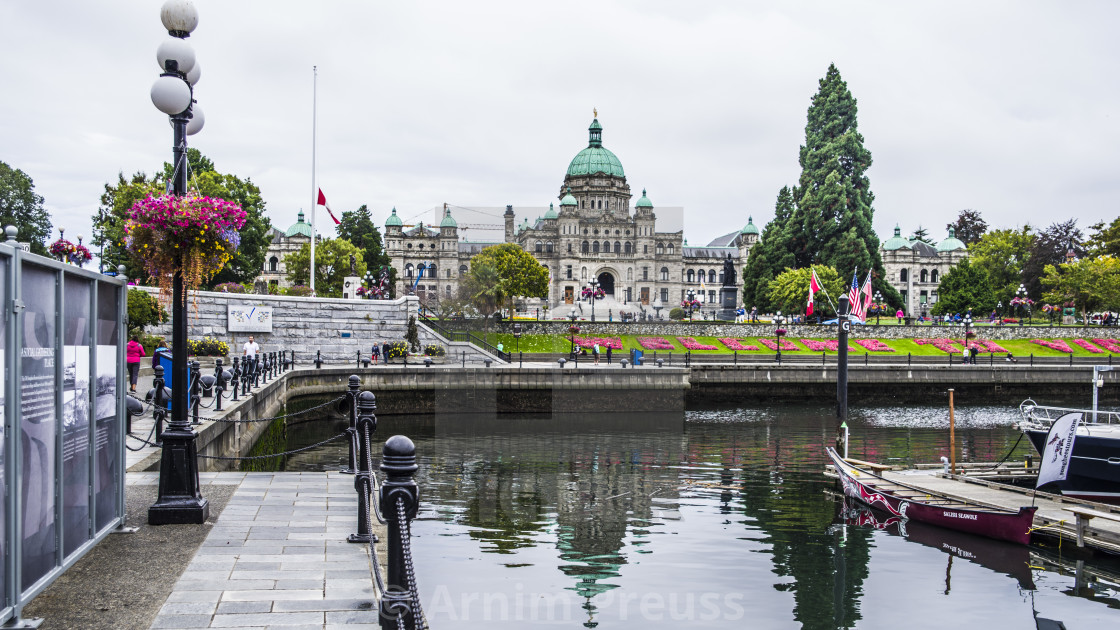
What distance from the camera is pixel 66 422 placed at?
7.20 metres

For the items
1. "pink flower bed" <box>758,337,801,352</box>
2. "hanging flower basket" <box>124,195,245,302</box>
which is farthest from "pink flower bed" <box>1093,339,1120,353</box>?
"hanging flower basket" <box>124,195,245,302</box>

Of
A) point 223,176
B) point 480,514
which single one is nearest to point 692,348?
point 223,176

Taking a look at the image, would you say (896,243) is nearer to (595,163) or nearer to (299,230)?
(595,163)

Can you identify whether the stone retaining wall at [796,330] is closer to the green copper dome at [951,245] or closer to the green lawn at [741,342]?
the green lawn at [741,342]

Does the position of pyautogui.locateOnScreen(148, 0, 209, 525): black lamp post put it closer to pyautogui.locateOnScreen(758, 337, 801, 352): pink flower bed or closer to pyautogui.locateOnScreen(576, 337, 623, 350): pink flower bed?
pyautogui.locateOnScreen(576, 337, 623, 350): pink flower bed

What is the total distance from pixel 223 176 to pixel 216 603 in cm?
4989

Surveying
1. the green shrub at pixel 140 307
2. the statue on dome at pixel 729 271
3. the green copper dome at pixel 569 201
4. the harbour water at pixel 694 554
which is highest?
the green copper dome at pixel 569 201

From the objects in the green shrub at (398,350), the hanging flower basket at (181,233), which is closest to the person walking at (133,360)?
the hanging flower basket at (181,233)

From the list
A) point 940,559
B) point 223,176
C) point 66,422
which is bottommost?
point 940,559

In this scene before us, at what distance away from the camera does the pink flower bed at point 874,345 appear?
54.7m

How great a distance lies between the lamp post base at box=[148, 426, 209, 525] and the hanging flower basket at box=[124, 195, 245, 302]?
6.15 feet

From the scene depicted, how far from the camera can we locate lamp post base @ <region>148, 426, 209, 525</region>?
9.14 meters

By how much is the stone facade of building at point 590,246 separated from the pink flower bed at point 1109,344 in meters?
50.5

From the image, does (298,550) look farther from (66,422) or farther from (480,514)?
(480,514)
